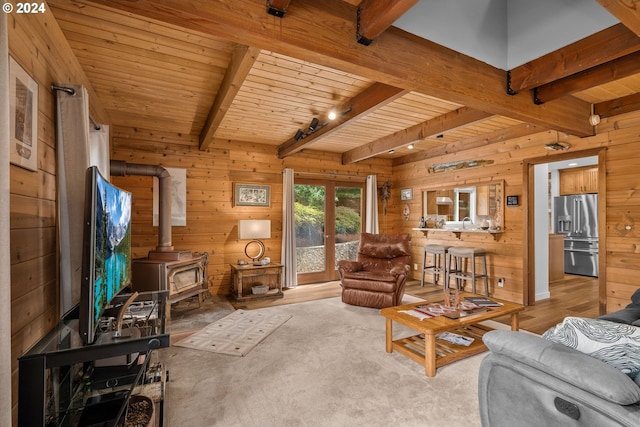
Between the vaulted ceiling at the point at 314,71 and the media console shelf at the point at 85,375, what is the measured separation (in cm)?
146

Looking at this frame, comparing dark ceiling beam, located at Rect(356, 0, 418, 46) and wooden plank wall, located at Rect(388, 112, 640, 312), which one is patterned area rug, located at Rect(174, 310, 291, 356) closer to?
dark ceiling beam, located at Rect(356, 0, 418, 46)

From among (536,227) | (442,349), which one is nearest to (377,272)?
(442,349)

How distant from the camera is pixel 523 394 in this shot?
4.31ft

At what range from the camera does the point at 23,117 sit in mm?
1372

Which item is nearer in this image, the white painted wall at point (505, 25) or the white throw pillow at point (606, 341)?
the white throw pillow at point (606, 341)

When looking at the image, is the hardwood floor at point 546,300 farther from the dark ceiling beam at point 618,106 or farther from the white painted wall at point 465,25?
the white painted wall at point 465,25

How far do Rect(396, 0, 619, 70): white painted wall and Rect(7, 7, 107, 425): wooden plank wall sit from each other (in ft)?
6.75

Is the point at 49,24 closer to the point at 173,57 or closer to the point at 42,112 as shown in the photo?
the point at 42,112

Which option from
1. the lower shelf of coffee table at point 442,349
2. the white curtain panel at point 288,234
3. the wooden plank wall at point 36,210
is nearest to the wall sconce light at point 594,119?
the lower shelf of coffee table at point 442,349

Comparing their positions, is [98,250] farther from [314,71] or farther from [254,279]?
[254,279]

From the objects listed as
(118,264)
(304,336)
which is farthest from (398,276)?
(118,264)

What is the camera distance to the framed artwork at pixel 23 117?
4.19 feet

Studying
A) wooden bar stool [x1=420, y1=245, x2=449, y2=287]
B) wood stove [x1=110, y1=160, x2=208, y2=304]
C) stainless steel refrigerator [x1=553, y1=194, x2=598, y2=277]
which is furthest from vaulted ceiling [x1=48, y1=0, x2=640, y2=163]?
stainless steel refrigerator [x1=553, y1=194, x2=598, y2=277]

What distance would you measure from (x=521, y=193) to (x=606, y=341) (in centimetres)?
366
